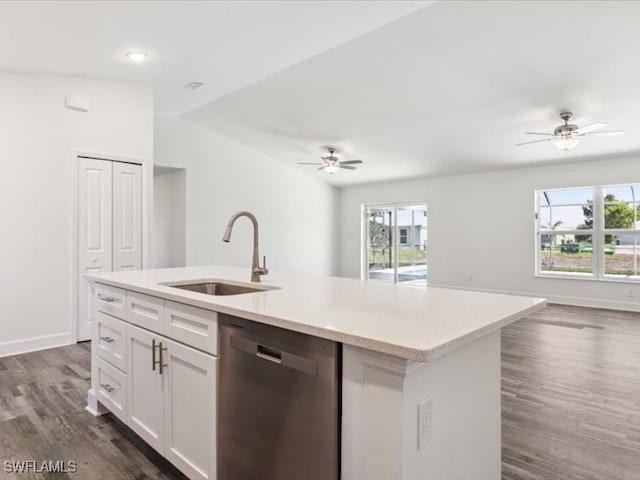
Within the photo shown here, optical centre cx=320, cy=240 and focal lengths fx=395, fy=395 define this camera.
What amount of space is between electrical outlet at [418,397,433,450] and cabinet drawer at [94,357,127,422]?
167 centimetres

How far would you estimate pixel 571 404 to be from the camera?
265 centimetres

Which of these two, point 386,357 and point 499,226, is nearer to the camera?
point 386,357

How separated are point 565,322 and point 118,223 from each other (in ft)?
18.7

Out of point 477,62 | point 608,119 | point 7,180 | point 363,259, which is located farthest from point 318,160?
point 7,180

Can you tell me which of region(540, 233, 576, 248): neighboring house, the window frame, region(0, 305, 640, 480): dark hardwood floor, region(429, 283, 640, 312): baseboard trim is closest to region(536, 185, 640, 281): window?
region(540, 233, 576, 248): neighboring house

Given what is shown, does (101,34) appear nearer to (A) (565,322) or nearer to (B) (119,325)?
(B) (119,325)

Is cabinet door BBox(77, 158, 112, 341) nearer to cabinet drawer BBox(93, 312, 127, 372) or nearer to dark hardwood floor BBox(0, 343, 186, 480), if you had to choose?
dark hardwood floor BBox(0, 343, 186, 480)

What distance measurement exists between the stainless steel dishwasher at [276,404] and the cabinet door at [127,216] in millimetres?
3596

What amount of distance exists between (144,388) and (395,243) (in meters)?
7.50

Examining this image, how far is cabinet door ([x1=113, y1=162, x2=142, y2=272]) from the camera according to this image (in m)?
4.49

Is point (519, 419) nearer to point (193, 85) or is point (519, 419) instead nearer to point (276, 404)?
point (276, 404)

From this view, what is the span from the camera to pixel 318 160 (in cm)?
796

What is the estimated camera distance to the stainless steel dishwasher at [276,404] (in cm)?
115

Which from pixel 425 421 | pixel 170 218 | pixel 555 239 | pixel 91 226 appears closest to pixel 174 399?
pixel 425 421
